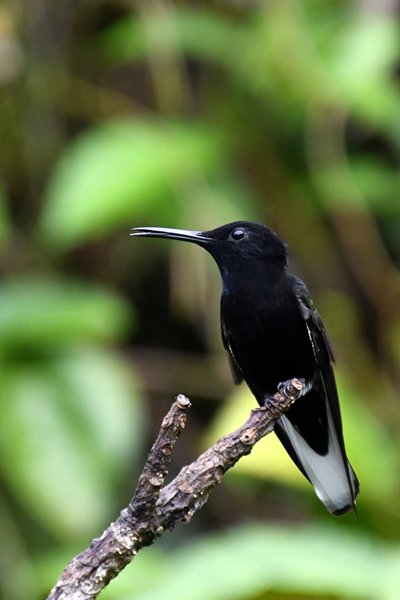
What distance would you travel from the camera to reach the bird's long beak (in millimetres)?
2799

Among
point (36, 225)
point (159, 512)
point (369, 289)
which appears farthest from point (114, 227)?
point (159, 512)

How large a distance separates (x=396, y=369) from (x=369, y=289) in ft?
1.22

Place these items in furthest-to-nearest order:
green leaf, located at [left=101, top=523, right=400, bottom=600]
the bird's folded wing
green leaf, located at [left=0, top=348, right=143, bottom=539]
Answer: green leaf, located at [left=0, top=348, right=143, bottom=539], green leaf, located at [left=101, top=523, right=400, bottom=600], the bird's folded wing

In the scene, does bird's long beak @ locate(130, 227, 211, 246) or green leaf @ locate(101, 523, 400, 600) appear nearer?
bird's long beak @ locate(130, 227, 211, 246)

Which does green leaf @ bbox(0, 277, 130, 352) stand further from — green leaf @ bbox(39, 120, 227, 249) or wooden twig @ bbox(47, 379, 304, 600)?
wooden twig @ bbox(47, 379, 304, 600)

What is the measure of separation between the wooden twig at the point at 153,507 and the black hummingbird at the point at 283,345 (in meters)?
0.77

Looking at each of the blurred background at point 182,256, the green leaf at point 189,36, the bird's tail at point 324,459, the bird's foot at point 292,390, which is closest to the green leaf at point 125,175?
the blurred background at point 182,256

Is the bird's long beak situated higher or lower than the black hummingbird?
higher

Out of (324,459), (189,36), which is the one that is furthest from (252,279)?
(189,36)

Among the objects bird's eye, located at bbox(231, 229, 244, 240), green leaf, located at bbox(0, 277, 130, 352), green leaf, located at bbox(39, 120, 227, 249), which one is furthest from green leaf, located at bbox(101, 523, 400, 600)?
green leaf, located at bbox(39, 120, 227, 249)

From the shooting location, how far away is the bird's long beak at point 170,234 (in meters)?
2.80

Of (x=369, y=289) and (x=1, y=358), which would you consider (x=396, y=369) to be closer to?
(x=369, y=289)

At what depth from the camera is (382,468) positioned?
13.9 feet

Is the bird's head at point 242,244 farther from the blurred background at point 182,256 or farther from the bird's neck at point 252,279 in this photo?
the blurred background at point 182,256
